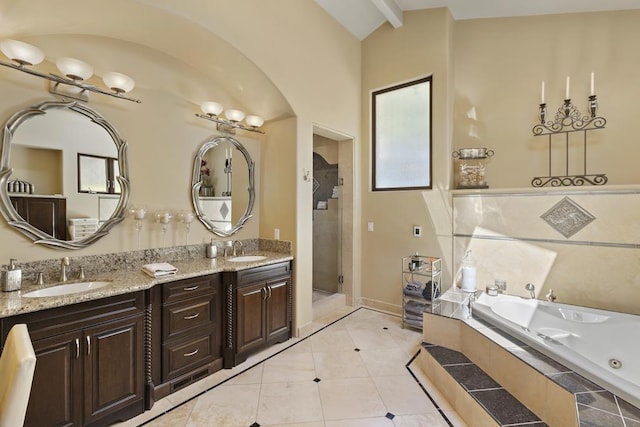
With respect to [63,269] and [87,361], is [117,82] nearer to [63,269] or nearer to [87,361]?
[63,269]

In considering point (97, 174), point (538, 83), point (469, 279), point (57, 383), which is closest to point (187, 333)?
point (57, 383)

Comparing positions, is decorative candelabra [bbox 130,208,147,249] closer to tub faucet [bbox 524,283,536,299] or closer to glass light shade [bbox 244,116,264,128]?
glass light shade [bbox 244,116,264,128]

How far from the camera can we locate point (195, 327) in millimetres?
2324

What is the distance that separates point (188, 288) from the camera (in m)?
2.27

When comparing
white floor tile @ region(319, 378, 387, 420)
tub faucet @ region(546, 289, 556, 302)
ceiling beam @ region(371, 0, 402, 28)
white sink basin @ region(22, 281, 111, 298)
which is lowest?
white floor tile @ region(319, 378, 387, 420)

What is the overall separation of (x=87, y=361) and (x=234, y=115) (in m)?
2.36

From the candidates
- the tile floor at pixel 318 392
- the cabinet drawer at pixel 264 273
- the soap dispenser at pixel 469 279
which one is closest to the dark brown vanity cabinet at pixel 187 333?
the tile floor at pixel 318 392

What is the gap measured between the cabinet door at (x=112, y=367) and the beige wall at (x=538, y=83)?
3.77m

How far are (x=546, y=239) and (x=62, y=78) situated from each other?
14.2ft

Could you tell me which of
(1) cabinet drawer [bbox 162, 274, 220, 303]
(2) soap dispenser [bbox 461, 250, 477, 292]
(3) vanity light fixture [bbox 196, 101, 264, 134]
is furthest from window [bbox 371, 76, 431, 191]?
(1) cabinet drawer [bbox 162, 274, 220, 303]

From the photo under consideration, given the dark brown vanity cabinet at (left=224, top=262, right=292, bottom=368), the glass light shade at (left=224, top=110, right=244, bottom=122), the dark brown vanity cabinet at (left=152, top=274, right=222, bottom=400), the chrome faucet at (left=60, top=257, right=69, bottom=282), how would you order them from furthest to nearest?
the glass light shade at (left=224, top=110, right=244, bottom=122)
the dark brown vanity cabinet at (left=224, top=262, right=292, bottom=368)
the dark brown vanity cabinet at (left=152, top=274, right=222, bottom=400)
the chrome faucet at (left=60, top=257, right=69, bottom=282)

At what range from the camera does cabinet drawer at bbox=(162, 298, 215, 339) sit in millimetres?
2160

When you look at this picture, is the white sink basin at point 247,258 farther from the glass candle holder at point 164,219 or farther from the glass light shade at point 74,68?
the glass light shade at point 74,68

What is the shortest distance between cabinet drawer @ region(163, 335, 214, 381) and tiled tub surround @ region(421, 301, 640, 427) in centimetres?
189
